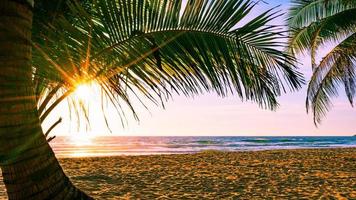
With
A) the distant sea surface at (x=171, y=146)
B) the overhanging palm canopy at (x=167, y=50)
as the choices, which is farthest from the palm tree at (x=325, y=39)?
the distant sea surface at (x=171, y=146)

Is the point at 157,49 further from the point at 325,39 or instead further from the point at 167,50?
the point at 325,39

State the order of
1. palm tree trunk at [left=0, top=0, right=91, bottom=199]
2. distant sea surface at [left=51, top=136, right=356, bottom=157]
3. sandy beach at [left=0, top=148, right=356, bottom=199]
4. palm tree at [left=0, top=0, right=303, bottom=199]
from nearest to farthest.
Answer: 1. palm tree trunk at [left=0, top=0, right=91, bottom=199]
2. palm tree at [left=0, top=0, right=303, bottom=199]
3. sandy beach at [left=0, top=148, right=356, bottom=199]
4. distant sea surface at [left=51, top=136, right=356, bottom=157]

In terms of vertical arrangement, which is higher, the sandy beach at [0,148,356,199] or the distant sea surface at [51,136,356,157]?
the distant sea surface at [51,136,356,157]

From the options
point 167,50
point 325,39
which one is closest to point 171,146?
point 325,39

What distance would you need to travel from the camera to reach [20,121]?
168cm

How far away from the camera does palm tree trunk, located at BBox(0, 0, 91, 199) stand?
5.38 ft

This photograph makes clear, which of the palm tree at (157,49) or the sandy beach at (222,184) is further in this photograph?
the sandy beach at (222,184)

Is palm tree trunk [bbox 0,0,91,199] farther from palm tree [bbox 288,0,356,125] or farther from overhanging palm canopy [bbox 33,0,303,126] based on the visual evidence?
palm tree [bbox 288,0,356,125]

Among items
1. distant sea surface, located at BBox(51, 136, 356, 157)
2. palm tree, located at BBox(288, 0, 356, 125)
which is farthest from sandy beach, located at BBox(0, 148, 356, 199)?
distant sea surface, located at BBox(51, 136, 356, 157)

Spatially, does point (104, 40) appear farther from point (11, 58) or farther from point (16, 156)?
point (16, 156)

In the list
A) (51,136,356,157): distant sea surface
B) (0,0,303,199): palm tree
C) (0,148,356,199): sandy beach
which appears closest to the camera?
(0,0,303,199): palm tree

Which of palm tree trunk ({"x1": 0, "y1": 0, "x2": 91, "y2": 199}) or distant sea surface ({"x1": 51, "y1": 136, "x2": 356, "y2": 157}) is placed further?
distant sea surface ({"x1": 51, "y1": 136, "x2": 356, "y2": 157})

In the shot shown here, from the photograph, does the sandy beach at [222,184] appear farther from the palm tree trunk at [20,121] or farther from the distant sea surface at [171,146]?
the distant sea surface at [171,146]

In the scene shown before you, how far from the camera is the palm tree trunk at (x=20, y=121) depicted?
1.64 metres
